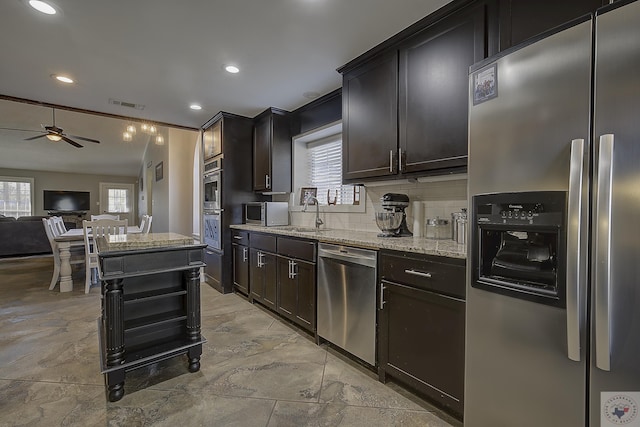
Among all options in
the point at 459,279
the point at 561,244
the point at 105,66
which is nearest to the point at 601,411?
the point at 561,244

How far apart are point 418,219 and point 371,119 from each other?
0.88 metres

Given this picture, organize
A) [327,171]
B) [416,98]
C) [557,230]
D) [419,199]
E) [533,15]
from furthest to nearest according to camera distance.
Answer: [327,171], [419,199], [416,98], [533,15], [557,230]

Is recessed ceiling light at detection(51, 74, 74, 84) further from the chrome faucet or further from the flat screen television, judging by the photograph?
the flat screen television

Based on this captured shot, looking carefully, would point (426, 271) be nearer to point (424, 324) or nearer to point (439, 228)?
point (424, 324)

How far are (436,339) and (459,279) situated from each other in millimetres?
380

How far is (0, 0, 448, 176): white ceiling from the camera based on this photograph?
1.92 m

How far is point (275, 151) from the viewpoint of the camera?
3.80 metres

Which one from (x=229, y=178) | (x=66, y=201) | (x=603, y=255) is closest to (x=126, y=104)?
(x=229, y=178)

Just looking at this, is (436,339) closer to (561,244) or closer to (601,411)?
(601,411)

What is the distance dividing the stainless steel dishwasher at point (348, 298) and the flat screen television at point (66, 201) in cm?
1226

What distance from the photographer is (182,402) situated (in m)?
1.78

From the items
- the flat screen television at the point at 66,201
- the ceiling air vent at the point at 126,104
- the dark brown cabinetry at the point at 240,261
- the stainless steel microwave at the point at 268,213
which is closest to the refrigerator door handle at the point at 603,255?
the stainless steel microwave at the point at 268,213

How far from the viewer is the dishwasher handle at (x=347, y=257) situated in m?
2.04

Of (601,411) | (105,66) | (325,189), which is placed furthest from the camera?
(325,189)
